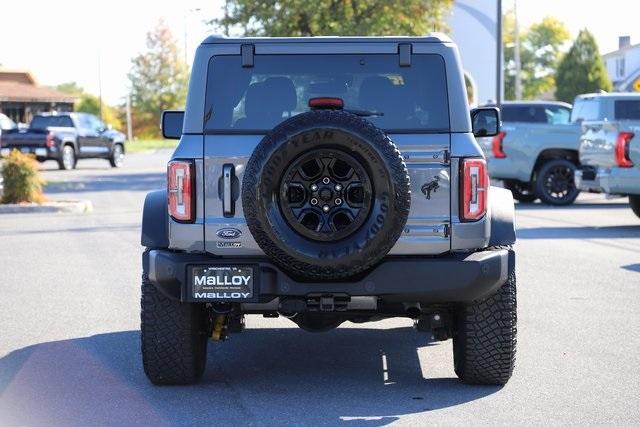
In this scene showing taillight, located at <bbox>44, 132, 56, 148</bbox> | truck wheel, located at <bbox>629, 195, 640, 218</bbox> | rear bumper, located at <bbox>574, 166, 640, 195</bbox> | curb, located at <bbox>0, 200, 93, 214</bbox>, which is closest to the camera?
rear bumper, located at <bbox>574, 166, 640, 195</bbox>

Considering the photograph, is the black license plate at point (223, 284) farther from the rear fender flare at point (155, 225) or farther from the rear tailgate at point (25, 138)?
the rear tailgate at point (25, 138)

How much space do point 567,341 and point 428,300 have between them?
241 cm

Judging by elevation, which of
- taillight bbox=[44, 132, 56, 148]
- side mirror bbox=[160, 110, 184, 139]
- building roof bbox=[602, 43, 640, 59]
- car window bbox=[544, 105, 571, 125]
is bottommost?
taillight bbox=[44, 132, 56, 148]

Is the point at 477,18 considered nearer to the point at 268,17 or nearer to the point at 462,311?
the point at 268,17

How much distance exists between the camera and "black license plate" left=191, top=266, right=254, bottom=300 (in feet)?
22.2

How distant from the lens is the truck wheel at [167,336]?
7.21 metres

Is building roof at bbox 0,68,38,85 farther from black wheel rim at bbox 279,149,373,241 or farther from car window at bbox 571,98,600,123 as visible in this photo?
black wheel rim at bbox 279,149,373,241

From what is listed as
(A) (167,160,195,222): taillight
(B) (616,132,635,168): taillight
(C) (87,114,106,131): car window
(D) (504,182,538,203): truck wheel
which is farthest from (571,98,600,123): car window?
(C) (87,114,106,131): car window

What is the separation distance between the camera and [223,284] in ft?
22.3

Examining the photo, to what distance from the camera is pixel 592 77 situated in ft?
271

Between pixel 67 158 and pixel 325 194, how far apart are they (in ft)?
115

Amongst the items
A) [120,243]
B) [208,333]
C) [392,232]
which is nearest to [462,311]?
[392,232]

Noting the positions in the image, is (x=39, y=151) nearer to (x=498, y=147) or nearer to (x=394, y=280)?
(x=498, y=147)

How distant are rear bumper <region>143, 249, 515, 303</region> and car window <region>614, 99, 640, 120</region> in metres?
13.2
